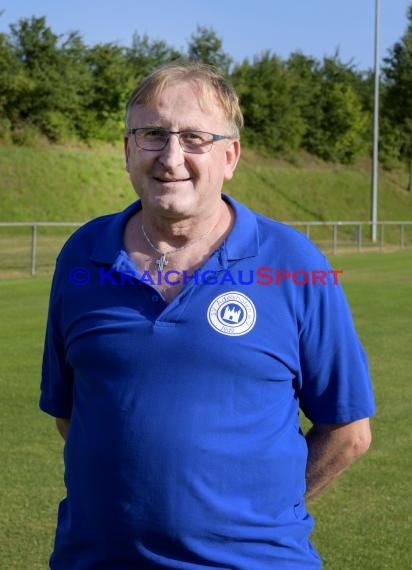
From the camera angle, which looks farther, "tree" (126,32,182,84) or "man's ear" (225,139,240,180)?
"tree" (126,32,182,84)

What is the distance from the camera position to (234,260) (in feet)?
8.93

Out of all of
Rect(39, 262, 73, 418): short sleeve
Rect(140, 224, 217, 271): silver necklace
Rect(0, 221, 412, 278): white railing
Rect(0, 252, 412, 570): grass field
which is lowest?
Rect(0, 221, 412, 278): white railing

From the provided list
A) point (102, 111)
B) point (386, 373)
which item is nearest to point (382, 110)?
point (102, 111)

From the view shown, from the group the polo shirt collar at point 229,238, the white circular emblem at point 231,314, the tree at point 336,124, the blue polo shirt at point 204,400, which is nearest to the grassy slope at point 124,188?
the tree at point 336,124

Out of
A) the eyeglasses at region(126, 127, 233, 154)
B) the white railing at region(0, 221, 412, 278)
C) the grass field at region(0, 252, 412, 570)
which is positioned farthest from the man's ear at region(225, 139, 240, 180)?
the white railing at region(0, 221, 412, 278)

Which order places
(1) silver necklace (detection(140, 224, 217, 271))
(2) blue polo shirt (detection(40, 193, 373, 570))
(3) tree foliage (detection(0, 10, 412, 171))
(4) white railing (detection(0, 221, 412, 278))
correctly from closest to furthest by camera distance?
(2) blue polo shirt (detection(40, 193, 373, 570))
(1) silver necklace (detection(140, 224, 217, 271))
(4) white railing (detection(0, 221, 412, 278))
(3) tree foliage (detection(0, 10, 412, 171))

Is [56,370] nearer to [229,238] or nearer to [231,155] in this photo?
[229,238]

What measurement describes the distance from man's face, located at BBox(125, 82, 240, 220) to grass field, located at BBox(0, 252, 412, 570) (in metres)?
2.99

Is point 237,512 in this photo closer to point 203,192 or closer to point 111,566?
point 111,566

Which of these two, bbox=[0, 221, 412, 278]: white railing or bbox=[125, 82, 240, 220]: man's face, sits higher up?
bbox=[125, 82, 240, 220]: man's face

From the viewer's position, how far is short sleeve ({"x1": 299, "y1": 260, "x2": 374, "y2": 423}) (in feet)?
8.88

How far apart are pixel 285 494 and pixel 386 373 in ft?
26.7

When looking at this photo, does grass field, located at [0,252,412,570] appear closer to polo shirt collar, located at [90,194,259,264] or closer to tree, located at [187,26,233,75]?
polo shirt collar, located at [90,194,259,264]

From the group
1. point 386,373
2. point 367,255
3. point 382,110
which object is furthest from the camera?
point 382,110
